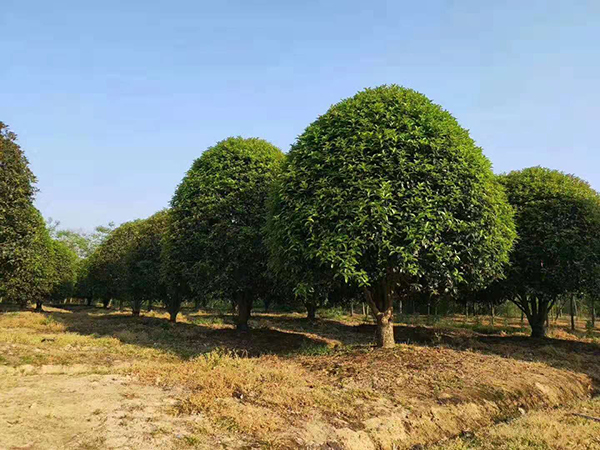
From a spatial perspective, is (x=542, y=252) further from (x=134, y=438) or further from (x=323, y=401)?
(x=134, y=438)

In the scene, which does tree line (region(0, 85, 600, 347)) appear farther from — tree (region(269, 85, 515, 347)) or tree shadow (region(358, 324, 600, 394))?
tree shadow (region(358, 324, 600, 394))

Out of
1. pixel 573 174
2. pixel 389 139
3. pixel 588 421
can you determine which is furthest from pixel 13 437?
pixel 573 174

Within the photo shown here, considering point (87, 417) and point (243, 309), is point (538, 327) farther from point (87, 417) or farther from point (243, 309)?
point (87, 417)

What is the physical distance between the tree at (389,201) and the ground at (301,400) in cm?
274

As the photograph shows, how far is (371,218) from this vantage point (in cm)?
1169

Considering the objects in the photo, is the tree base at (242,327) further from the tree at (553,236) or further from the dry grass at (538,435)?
the dry grass at (538,435)

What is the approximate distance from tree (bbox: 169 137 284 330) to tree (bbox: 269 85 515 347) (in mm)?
4658

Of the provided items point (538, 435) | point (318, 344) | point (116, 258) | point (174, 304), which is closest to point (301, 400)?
point (538, 435)

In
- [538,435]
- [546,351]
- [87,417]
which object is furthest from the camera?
[546,351]

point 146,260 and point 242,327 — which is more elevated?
point 146,260

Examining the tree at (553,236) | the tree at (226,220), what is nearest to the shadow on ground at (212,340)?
the tree at (226,220)

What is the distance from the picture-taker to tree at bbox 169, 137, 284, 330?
18.2 meters

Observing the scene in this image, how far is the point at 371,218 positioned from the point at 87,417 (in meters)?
8.31

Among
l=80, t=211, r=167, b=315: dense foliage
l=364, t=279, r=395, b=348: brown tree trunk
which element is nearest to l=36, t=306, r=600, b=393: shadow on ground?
l=364, t=279, r=395, b=348: brown tree trunk
